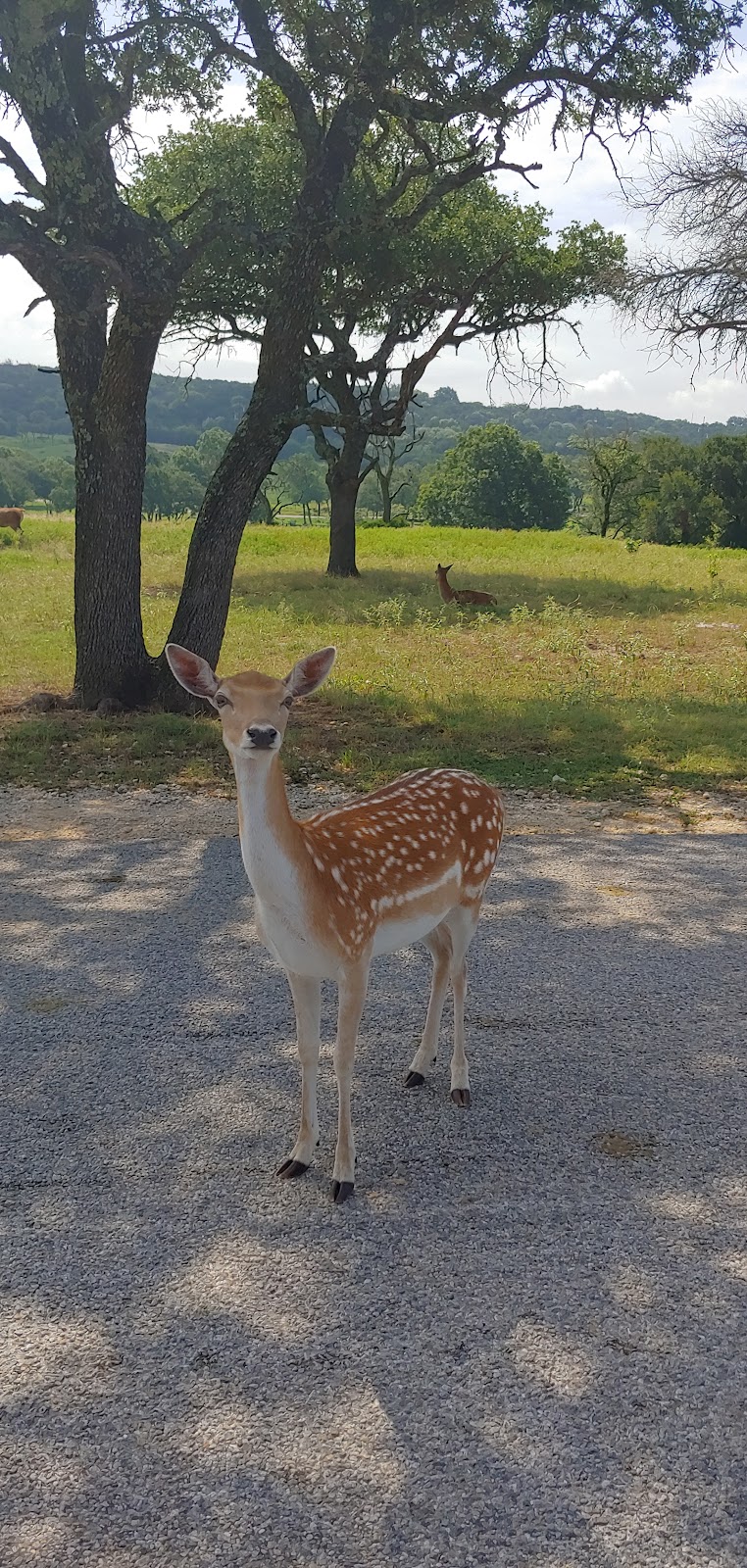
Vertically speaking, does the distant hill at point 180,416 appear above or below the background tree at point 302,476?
above

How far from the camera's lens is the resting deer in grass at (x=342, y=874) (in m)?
3.68

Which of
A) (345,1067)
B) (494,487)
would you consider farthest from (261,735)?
(494,487)

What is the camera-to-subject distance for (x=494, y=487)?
72.7 meters

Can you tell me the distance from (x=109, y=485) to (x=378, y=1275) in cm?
953

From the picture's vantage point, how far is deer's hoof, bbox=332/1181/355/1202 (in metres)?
3.91

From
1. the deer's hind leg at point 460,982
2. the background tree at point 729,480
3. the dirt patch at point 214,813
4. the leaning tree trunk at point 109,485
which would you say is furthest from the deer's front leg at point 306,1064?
the background tree at point 729,480

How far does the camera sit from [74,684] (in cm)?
1241

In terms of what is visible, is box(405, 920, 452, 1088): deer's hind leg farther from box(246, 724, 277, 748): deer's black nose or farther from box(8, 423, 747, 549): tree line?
box(8, 423, 747, 549): tree line

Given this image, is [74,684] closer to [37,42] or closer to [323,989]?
[37,42]

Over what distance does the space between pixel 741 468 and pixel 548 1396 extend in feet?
187

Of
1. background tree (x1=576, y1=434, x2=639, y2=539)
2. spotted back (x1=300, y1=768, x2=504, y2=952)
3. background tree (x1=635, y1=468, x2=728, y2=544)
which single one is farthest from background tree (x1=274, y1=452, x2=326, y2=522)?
spotted back (x1=300, y1=768, x2=504, y2=952)

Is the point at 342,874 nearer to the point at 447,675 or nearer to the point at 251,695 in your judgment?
the point at 251,695

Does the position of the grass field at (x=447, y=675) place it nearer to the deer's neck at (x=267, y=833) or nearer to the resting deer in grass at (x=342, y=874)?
the resting deer in grass at (x=342, y=874)

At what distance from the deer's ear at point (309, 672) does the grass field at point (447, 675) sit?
5.85 m
